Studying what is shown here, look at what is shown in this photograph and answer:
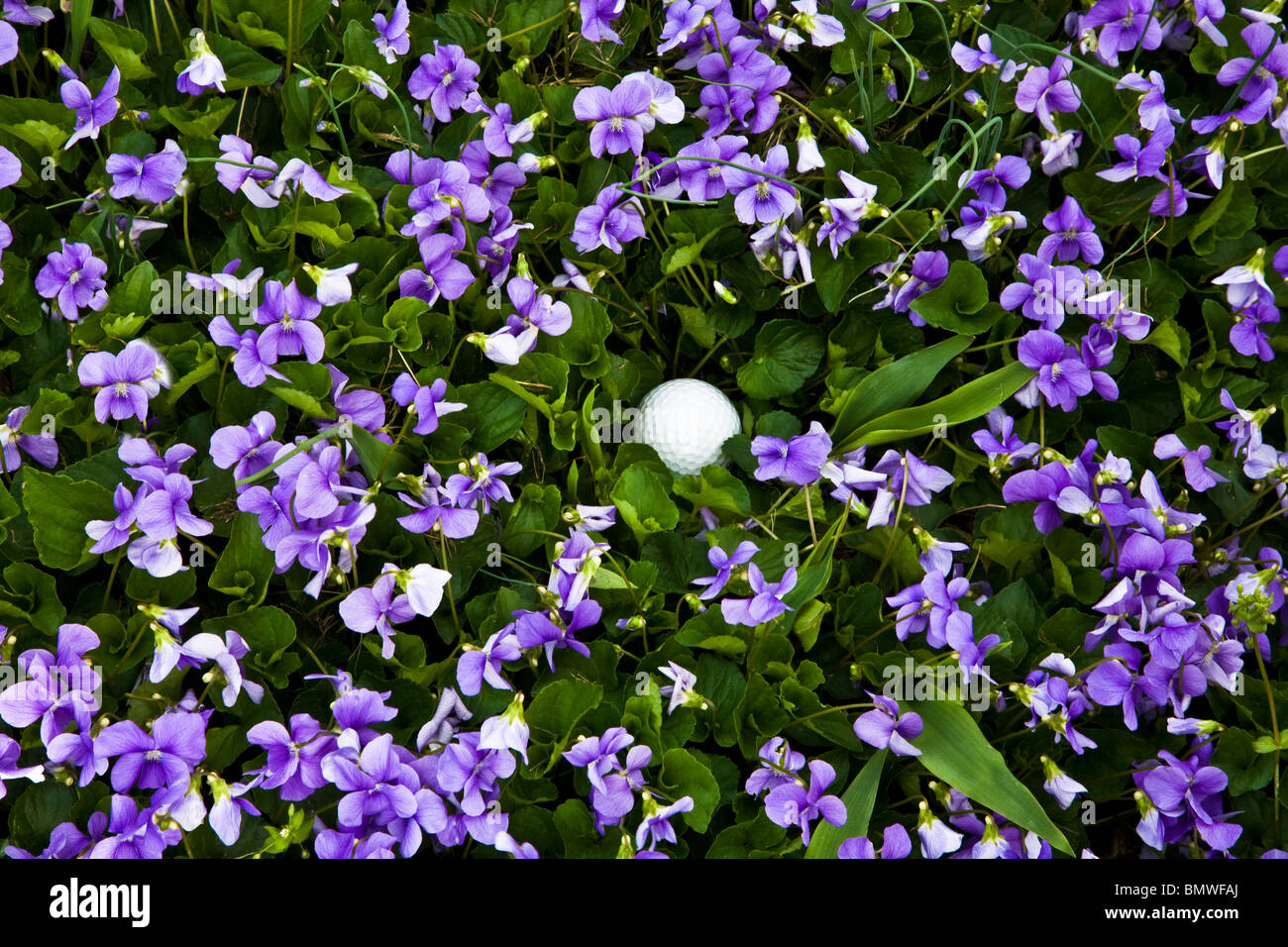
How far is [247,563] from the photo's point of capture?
1985 mm

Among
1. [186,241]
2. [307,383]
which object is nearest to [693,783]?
[307,383]

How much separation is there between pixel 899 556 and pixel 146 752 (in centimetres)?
147

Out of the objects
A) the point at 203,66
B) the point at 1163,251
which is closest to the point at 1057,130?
the point at 1163,251

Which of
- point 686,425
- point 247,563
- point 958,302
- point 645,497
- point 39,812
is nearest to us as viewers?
point 39,812

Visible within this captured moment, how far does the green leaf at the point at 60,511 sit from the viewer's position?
1.92 m

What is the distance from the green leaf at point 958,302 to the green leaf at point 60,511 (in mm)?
1721

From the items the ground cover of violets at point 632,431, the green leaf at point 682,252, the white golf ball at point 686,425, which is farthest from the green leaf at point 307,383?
the green leaf at point 682,252

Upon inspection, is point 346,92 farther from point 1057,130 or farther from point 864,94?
point 1057,130

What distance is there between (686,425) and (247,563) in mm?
922

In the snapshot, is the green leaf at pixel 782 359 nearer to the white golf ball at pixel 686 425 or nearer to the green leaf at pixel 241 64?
the white golf ball at pixel 686 425

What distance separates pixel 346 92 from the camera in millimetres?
2367
